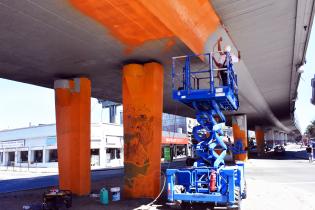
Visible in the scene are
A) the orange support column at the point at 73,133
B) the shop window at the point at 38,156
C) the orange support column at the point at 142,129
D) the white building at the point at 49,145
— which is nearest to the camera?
the orange support column at the point at 142,129

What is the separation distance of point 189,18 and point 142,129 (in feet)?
18.6

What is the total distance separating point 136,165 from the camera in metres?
14.4

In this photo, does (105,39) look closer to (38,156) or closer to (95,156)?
(95,156)

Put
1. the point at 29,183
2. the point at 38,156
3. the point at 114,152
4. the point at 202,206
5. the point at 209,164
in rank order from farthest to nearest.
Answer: the point at 38,156
the point at 114,152
the point at 29,183
the point at 202,206
the point at 209,164

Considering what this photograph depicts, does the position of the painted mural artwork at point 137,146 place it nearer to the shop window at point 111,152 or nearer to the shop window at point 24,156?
the shop window at point 111,152

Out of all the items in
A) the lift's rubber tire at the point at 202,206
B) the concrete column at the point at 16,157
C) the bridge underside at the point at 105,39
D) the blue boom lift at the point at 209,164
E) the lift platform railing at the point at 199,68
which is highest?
the bridge underside at the point at 105,39

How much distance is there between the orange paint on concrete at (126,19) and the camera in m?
8.71

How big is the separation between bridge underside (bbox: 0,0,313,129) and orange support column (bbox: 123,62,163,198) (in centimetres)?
79

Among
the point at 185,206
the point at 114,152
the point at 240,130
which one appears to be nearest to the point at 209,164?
the point at 185,206

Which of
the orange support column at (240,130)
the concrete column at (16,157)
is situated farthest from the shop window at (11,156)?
the orange support column at (240,130)

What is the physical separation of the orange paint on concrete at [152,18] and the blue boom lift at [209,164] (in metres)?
1.23

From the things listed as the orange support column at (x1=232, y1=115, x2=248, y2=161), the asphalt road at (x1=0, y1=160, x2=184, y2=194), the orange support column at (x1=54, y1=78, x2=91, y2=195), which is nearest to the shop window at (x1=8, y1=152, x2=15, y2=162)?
the asphalt road at (x1=0, y1=160, x2=184, y2=194)

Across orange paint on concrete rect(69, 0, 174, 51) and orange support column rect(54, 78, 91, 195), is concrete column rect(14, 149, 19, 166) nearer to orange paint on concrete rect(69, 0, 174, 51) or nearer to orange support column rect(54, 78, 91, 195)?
orange support column rect(54, 78, 91, 195)

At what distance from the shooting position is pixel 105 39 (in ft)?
37.8
